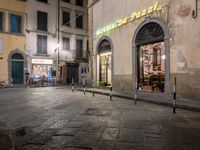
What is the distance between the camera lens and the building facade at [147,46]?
1062cm

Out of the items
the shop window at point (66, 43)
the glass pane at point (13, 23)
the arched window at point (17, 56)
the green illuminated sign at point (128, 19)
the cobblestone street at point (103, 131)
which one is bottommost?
the cobblestone street at point (103, 131)

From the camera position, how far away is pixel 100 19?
1916 centimetres

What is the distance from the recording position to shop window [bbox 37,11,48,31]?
28.2 m

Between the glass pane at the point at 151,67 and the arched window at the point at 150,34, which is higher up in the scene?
the arched window at the point at 150,34

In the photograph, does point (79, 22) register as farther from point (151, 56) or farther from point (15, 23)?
point (151, 56)

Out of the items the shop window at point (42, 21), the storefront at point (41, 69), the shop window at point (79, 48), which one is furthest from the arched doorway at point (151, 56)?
the shop window at point (79, 48)

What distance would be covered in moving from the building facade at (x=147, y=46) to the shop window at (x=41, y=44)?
11.0 metres

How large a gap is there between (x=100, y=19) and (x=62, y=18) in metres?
13.5

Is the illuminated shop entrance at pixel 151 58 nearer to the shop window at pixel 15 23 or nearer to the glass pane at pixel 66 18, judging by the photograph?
the shop window at pixel 15 23

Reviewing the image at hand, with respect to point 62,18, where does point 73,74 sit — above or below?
below

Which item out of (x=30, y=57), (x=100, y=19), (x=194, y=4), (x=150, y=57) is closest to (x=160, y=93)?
(x=150, y=57)

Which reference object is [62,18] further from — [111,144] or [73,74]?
[111,144]

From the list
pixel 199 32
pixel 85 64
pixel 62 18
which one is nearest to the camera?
pixel 199 32

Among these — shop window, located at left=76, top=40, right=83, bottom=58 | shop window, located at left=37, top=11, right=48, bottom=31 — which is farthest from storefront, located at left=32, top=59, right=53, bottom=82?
shop window, located at left=76, top=40, right=83, bottom=58
